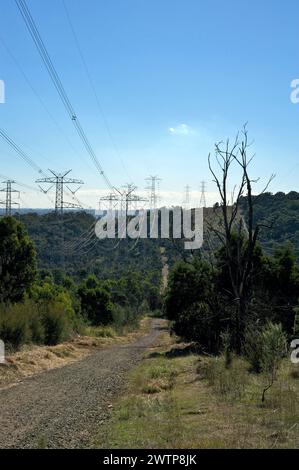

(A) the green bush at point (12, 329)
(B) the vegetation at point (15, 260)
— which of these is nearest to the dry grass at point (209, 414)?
(A) the green bush at point (12, 329)

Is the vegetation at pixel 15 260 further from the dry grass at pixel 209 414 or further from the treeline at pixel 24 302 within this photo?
the dry grass at pixel 209 414

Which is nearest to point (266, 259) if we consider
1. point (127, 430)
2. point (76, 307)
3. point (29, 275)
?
point (29, 275)

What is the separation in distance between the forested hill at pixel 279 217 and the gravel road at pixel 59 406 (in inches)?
1845

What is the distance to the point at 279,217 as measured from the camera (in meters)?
76.2

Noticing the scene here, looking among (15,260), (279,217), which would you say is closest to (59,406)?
(15,260)

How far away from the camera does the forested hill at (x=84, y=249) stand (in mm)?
103625

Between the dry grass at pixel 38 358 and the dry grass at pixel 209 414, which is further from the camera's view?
the dry grass at pixel 38 358

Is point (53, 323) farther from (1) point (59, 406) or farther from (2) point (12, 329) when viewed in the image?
(1) point (59, 406)

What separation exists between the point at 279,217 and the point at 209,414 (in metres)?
67.6

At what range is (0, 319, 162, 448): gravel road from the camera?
9672mm

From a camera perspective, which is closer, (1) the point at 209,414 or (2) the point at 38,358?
(1) the point at 209,414

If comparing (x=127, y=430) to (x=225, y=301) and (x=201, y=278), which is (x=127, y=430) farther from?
(x=201, y=278)

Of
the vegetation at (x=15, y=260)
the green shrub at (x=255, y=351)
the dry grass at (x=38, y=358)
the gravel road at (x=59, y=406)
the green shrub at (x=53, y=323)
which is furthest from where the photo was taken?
the vegetation at (x=15, y=260)
